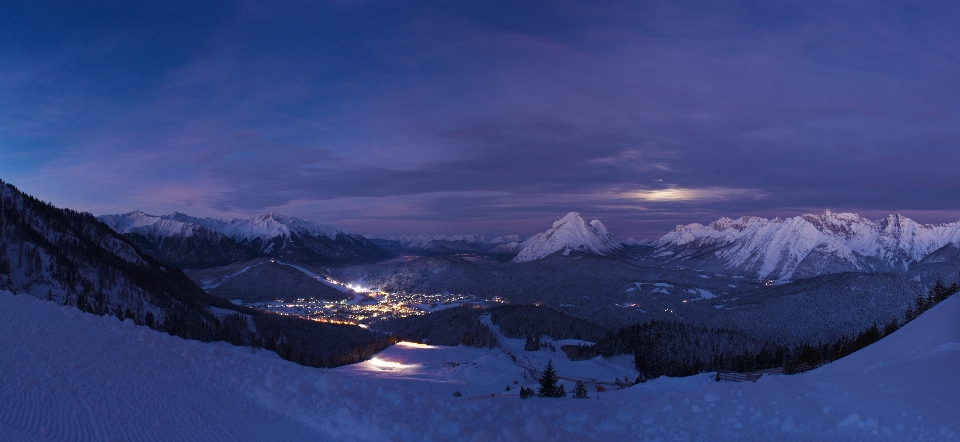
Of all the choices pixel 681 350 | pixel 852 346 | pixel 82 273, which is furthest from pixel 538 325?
pixel 82 273

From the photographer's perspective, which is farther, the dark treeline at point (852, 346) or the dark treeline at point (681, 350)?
the dark treeline at point (681, 350)

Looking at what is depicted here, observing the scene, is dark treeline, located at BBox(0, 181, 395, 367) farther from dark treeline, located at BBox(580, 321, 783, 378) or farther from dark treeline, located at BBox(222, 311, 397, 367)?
dark treeline, located at BBox(580, 321, 783, 378)

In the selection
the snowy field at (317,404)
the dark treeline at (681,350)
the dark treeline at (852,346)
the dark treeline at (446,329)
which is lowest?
the dark treeline at (446,329)

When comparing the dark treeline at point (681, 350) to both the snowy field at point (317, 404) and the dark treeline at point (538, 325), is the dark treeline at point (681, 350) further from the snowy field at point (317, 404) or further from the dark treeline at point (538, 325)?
the snowy field at point (317, 404)

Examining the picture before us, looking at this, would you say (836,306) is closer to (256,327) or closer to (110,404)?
(256,327)

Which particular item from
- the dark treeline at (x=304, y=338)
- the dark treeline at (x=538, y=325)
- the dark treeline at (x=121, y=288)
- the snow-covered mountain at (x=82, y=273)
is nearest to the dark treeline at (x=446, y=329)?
Result: the dark treeline at (x=538, y=325)

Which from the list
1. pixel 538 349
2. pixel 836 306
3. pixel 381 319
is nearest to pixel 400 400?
pixel 538 349

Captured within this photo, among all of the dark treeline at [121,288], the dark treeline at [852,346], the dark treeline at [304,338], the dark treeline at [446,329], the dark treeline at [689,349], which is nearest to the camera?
the dark treeline at [852,346]
